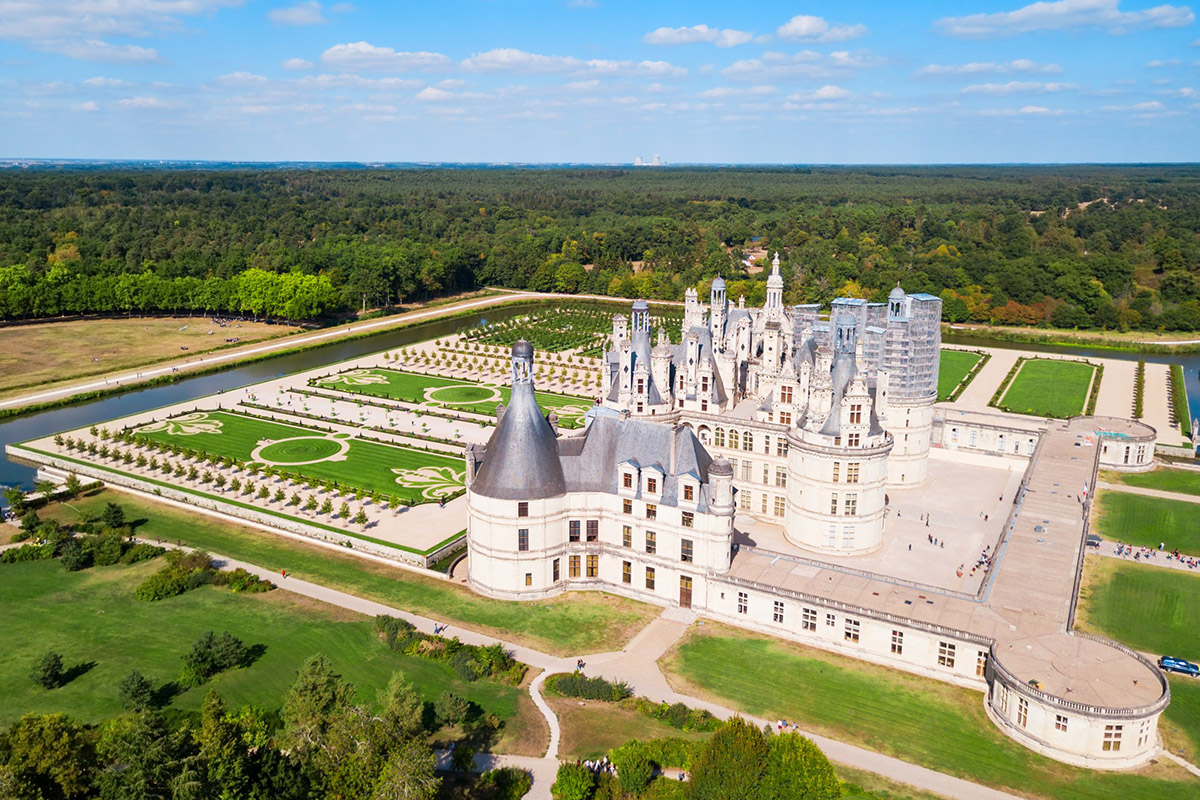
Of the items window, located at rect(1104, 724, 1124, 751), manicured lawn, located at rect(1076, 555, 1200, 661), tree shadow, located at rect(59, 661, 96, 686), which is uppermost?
window, located at rect(1104, 724, 1124, 751)

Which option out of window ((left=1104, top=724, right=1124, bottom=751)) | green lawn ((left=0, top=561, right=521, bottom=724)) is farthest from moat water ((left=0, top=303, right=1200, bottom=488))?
window ((left=1104, top=724, right=1124, bottom=751))

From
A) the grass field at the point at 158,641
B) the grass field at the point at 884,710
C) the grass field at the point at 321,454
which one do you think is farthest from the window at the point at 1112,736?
the grass field at the point at 321,454

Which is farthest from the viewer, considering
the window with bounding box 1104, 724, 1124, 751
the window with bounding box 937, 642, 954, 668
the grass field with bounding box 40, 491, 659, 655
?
the grass field with bounding box 40, 491, 659, 655

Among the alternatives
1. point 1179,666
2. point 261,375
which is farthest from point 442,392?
point 1179,666

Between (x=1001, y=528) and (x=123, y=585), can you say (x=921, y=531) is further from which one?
(x=123, y=585)

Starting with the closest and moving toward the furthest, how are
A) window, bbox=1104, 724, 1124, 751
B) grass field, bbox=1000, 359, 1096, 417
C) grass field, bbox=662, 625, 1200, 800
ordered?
grass field, bbox=662, 625, 1200, 800 < window, bbox=1104, 724, 1124, 751 < grass field, bbox=1000, 359, 1096, 417

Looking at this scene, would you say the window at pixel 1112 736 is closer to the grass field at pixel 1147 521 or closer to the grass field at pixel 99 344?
the grass field at pixel 1147 521

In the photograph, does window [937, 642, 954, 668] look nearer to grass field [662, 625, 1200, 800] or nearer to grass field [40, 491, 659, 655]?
grass field [662, 625, 1200, 800]
